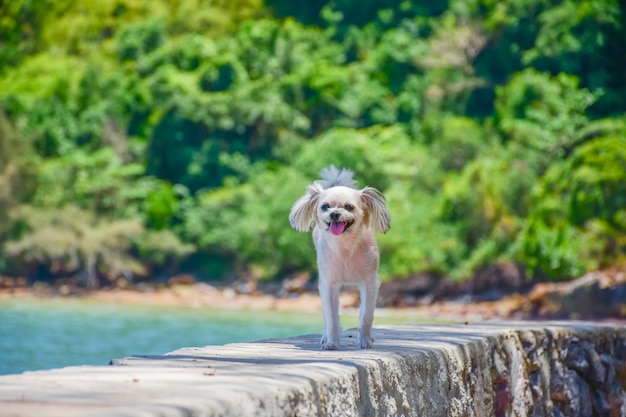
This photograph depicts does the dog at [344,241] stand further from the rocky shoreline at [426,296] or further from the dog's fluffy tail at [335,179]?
the rocky shoreline at [426,296]

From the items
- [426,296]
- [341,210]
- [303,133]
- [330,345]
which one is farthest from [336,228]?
[303,133]

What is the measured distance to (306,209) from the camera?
684 cm

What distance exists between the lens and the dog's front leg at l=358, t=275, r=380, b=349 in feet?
21.7

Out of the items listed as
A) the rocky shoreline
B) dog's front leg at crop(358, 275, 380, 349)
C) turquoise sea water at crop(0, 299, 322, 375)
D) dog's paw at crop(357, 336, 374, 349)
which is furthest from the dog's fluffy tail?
the rocky shoreline

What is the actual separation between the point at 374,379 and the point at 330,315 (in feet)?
3.95

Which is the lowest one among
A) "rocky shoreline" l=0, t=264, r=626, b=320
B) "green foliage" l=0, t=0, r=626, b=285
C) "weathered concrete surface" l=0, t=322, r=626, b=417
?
"weathered concrete surface" l=0, t=322, r=626, b=417

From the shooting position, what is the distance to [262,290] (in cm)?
3541

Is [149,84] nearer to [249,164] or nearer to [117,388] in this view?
[249,164]

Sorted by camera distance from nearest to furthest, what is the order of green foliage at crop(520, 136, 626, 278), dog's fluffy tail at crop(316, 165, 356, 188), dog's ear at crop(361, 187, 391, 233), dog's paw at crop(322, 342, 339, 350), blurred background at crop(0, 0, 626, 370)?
1. dog's paw at crop(322, 342, 339, 350)
2. dog's ear at crop(361, 187, 391, 233)
3. dog's fluffy tail at crop(316, 165, 356, 188)
4. green foliage at crop(520, 136, 626, 278)
5. blurred background at crop(0, 0, 626, 370)

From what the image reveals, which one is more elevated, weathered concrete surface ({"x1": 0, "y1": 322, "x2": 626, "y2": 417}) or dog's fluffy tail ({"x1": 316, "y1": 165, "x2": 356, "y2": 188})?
dog's fluffy tail ({"x1": 316, "y1": 165, "x2": 356, "y2": 188})

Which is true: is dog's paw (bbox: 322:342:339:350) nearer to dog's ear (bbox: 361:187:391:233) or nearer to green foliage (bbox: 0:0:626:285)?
dog's ear (bbox: 361:187:391:233)

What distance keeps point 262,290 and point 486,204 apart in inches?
290

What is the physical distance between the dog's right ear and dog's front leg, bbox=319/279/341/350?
36 cm

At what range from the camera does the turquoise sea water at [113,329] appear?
18.1 metres
